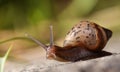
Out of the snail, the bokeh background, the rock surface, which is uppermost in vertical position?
the bokeh background

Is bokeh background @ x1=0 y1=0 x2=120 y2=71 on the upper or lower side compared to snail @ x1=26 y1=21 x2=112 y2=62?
upper

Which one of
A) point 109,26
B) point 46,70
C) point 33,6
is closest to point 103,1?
point 109,26

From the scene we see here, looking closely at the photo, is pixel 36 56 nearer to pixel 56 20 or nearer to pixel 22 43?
pixel 22 43

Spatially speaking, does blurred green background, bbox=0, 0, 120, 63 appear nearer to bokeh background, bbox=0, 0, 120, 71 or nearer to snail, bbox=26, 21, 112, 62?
bokeh background, bbox=0, 0, 120, 71

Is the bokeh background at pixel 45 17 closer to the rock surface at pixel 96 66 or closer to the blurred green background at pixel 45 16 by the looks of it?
the blurred green background at pixel 45 16

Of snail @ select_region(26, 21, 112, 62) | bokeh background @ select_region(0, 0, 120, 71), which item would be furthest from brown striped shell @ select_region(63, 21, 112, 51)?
bokeh background @ select_region(0, 0, 120, 71)

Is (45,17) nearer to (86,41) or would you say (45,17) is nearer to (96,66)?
(86,41)

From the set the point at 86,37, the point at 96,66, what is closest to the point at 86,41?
the point at 86,37

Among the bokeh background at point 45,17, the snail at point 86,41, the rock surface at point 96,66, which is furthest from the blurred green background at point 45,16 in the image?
the rock surface at point 96,66

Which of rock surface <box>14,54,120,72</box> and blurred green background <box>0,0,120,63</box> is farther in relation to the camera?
blurred green background <box>0,0,120,63</box>
